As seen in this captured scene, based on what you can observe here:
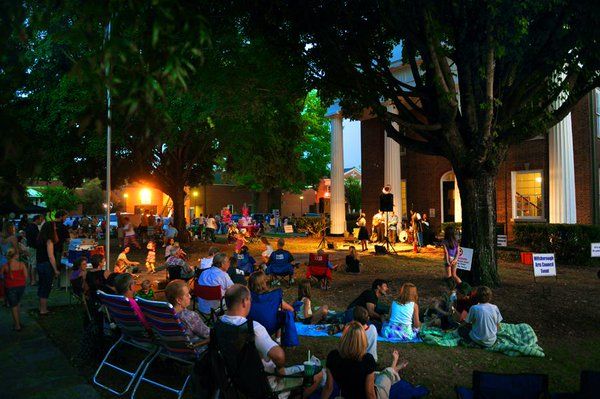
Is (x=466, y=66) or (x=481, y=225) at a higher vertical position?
(x=466, y=66)

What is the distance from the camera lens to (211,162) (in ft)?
94.1

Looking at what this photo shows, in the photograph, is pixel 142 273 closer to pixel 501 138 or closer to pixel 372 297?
pixel 372 297

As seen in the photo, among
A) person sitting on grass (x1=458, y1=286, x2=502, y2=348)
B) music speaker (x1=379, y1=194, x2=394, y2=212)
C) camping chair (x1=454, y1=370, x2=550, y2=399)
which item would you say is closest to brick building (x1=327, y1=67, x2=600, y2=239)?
music speaker (x1=379, y1=194, x2=394, y2=212)

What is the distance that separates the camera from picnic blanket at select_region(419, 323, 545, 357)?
21.2ft

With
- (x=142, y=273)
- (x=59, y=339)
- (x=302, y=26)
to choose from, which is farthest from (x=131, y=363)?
(x=142, y=273)

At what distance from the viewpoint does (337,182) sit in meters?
28.5

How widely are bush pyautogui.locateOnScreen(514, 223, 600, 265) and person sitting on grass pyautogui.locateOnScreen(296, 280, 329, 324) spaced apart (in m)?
11.5

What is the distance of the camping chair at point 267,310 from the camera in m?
5.73

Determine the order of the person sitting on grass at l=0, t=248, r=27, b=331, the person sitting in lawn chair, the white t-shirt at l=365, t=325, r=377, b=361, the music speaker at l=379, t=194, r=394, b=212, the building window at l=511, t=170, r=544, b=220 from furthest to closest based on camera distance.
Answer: the building window at l=511, t=170, r=544, b=220 < the music speaker at l=379, t=194, r=394, b=212 < the person sitting in lawn chair < the person sitting on grass at l=0, t=248, r=27, b=331 < the white t-shirt at l=365, t=325, r=377, b=361

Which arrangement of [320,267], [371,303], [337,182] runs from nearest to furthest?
[371,303] → [320,267] → [337,182]

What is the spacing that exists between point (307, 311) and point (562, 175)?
1513 cm

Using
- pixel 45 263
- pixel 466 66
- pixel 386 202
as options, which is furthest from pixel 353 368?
pixel 386 202

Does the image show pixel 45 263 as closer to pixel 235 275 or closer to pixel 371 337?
pixel 235 275

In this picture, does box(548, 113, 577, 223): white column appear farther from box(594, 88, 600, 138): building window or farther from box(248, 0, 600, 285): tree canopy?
box(248, 0, 600, 285): tree canopy
